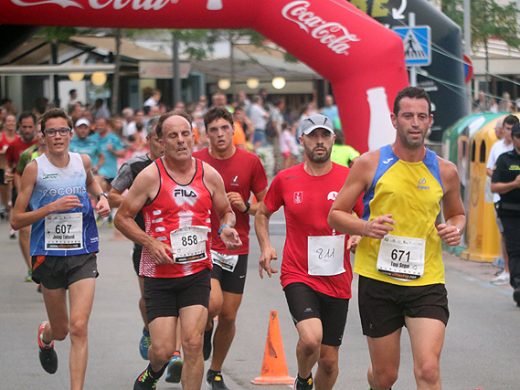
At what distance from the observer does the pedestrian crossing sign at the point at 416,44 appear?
56.6 feet

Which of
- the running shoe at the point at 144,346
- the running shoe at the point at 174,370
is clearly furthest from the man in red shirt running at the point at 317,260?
the running shoe at the point at 144,346

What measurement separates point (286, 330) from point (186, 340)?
388cm

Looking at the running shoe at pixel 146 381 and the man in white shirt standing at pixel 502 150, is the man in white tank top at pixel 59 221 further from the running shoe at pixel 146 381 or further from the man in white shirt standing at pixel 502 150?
the man in white shirt standing at pixel 502 150

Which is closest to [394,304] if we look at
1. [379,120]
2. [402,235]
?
[402,235]

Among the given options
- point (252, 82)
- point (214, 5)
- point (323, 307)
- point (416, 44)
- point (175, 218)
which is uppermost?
point (214, 5)

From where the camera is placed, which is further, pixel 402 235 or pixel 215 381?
pixel 215 381

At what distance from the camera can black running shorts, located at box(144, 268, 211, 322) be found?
24.3 ft

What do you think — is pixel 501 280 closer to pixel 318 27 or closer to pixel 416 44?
pixel 318 27

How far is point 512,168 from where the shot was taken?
1212 cm

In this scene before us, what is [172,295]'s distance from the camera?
745 centimetres

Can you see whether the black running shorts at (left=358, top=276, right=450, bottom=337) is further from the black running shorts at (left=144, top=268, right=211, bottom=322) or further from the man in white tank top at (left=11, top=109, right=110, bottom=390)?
the man in white tank top at (left=11, top=109, right=110, bottom=390)

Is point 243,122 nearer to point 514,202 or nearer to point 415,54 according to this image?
point 415,54

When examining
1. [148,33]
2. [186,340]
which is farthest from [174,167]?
[148,33]

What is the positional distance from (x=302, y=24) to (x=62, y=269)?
7.72 metres
